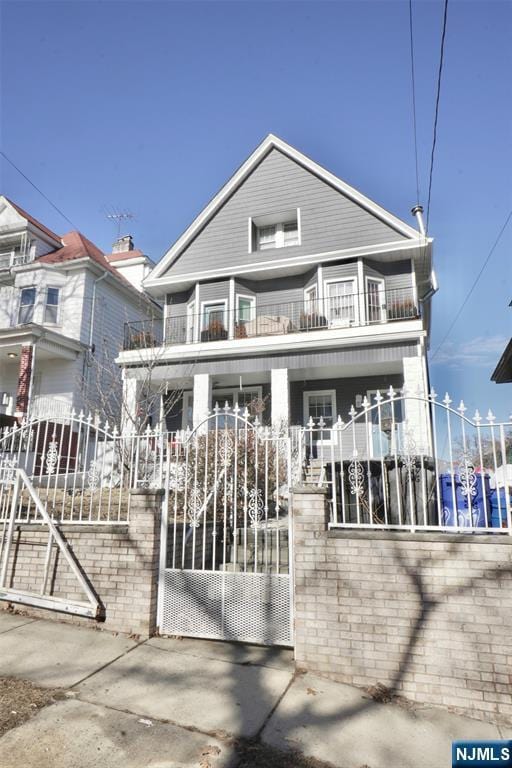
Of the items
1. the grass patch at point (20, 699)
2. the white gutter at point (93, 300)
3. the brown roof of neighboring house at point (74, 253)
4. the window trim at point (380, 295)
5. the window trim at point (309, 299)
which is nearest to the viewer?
the grass patch at point (20, 699)

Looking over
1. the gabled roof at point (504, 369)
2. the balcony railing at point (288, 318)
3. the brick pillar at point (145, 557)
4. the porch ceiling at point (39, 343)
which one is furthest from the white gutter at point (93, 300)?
the gabled roof at point (504, 369)

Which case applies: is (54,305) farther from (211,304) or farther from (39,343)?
(211,304)

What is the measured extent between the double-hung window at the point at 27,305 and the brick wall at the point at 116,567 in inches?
563

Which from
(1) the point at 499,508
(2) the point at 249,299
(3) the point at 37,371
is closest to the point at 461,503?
(1) the point at 499,508

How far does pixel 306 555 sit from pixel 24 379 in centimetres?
1362

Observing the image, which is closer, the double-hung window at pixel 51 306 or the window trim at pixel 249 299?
the window trim at pixel 249 299

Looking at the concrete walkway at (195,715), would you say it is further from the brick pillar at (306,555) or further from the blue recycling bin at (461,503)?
the blue recycling bin at (461,503)

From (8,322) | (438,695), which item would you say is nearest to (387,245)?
(438,695)

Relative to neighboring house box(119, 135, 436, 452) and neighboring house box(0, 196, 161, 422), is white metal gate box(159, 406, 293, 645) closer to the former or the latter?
neighboring house box(119, 135, 436, 452)

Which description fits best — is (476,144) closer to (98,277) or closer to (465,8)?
(465,8)

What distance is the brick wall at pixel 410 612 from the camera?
11.5 ft

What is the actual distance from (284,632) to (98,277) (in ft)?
53.7

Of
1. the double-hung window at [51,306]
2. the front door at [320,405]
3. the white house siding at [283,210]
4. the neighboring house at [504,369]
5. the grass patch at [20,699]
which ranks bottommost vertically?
the grass patch at [20,699]

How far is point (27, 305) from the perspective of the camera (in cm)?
1734
